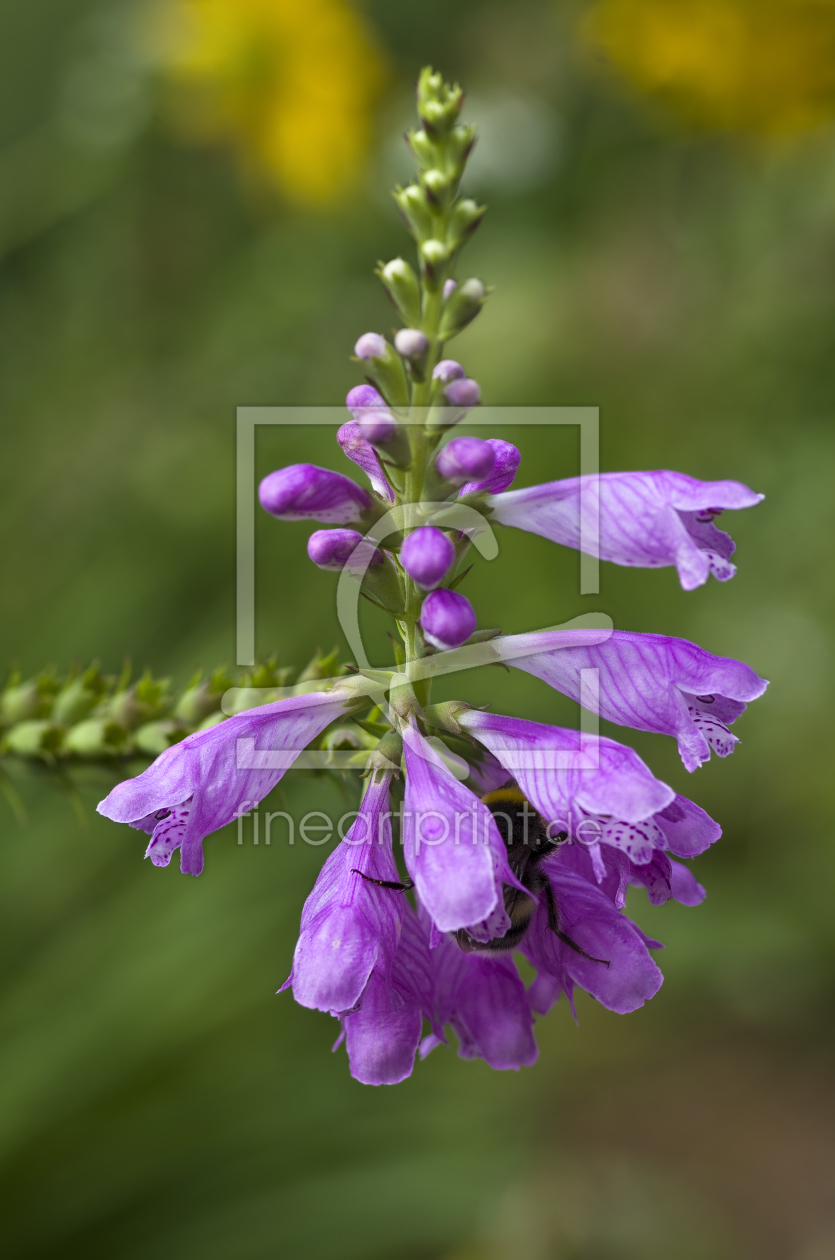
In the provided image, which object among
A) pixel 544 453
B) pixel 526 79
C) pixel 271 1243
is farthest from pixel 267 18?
pixel 271 1243

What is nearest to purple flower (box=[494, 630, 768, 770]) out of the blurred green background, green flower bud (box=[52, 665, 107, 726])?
green flower bud (box=[52, 665, 107, 726])

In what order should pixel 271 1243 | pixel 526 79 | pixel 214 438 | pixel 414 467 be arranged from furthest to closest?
1. pixel 526 79
2. pixel 214 438
3. pixel 271 1243
4. pixel 414 467

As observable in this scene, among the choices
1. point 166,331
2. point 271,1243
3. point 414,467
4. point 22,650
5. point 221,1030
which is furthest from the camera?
point 166,331

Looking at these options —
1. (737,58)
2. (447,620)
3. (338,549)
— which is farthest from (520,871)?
(737,58)

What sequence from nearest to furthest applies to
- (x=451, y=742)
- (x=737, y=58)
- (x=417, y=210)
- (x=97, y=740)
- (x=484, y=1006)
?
1. (x=417, y=210)
2. (x=484, y=1006)
3. (x=451, y=742)
4. (x=97, y=740)
5. (x=737, y=58)

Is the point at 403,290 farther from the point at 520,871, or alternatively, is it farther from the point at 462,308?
the point at 520,871

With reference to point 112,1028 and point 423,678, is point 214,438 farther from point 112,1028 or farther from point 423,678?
point 423,678
